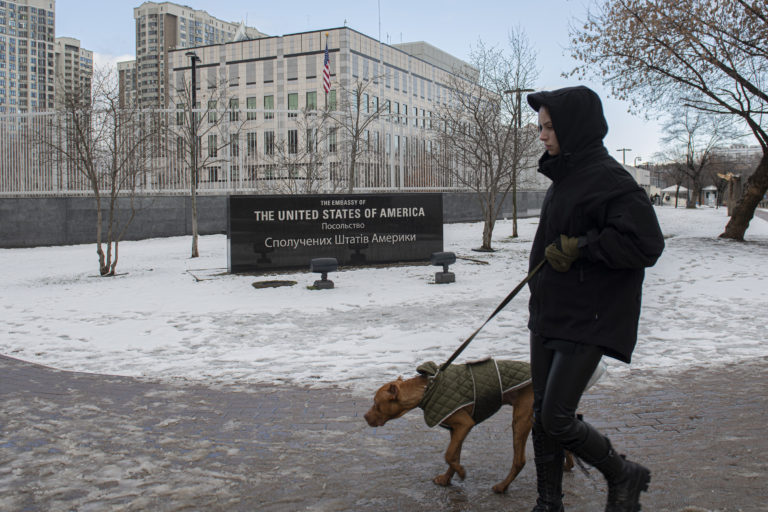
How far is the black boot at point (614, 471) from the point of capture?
2.78 metres

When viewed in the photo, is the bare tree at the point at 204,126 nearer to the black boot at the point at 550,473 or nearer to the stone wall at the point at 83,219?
the stone wall at the point at 83,219

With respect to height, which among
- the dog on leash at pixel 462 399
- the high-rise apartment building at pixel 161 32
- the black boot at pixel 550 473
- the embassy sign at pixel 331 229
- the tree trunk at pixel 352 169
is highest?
the high-rise apartment building at pixel 161 32

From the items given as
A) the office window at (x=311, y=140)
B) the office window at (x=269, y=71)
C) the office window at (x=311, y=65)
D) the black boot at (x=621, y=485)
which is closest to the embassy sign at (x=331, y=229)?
the office window at (x=311, y=140)

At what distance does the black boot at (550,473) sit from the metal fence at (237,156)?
17.2 meters

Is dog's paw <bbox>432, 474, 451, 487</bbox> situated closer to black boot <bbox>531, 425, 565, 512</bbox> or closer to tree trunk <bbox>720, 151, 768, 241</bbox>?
black boot <bbox>531, 425, 565, 512</bbox>

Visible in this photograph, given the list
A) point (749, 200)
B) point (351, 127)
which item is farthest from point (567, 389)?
point (351, 127)

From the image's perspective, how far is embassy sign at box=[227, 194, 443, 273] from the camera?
536 inches

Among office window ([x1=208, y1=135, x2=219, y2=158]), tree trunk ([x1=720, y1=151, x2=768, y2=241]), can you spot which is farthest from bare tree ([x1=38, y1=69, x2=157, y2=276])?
tree trunk ([x1=720, y1=151, x2=768, y2=241])

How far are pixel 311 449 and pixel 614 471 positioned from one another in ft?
6.70

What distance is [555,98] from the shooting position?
2.78 m

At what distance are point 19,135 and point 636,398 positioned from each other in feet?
73.8

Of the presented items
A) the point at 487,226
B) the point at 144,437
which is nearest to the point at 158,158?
the point at 487,226

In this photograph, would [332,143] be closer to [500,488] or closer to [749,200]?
[749,200]

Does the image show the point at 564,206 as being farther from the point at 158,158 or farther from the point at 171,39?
the point at 171,39
